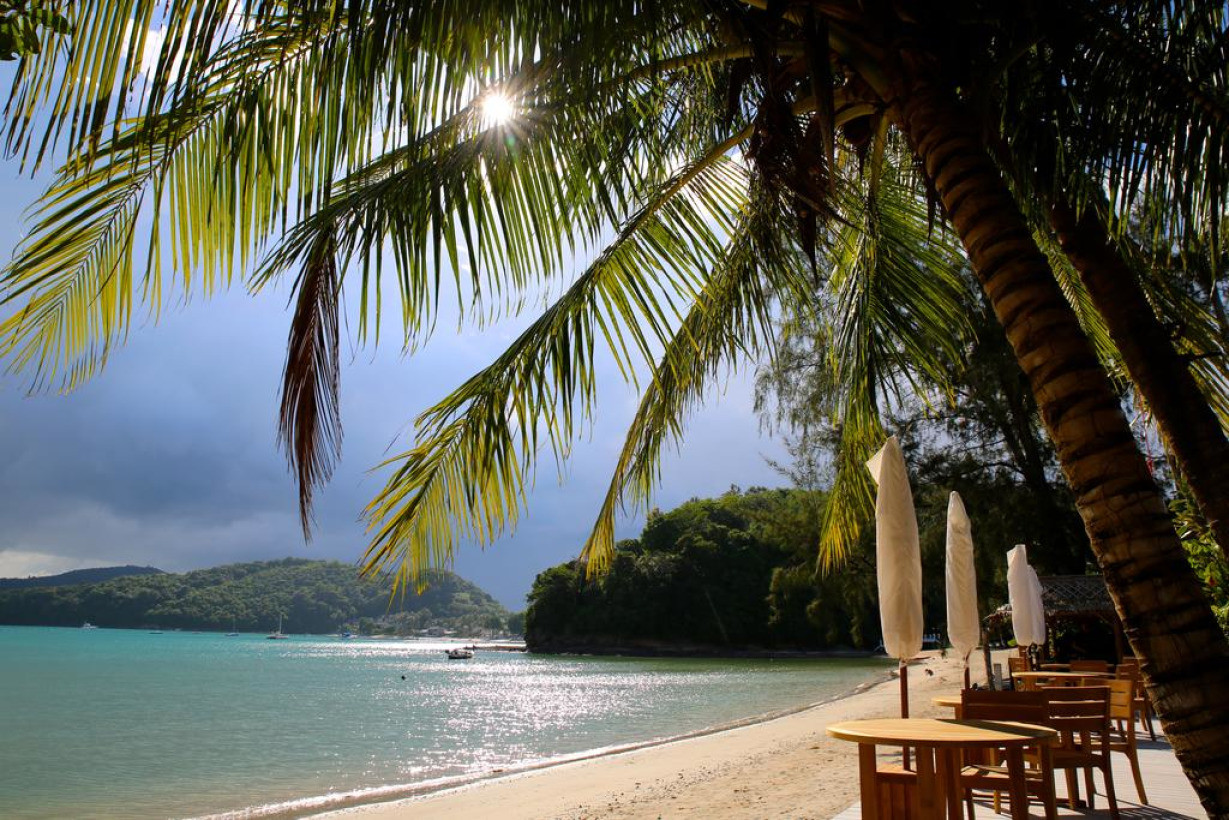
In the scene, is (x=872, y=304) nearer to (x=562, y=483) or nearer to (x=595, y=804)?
(x=562, y=483)

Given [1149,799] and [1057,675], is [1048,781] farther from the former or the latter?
[1057,675]

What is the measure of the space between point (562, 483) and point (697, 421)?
179 centimetres

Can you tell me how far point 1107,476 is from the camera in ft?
7.12

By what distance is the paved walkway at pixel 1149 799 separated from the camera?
168 inches

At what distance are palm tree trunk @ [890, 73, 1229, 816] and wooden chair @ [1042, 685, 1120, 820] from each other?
2.36 m

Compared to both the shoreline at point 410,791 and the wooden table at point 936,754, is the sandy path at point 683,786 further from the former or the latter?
the wooden table at point 936,754

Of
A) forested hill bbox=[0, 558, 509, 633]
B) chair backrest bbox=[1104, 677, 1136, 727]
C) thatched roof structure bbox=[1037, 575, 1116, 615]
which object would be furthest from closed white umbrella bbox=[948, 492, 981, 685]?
forested hill bbox=[0, 558, 509, 633]

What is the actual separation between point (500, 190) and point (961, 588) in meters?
3.95

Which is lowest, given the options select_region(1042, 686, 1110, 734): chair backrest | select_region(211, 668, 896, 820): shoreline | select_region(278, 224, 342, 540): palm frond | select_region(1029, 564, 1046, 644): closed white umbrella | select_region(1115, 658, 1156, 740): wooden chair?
select_region(211, 668, 896, 820): shoreline

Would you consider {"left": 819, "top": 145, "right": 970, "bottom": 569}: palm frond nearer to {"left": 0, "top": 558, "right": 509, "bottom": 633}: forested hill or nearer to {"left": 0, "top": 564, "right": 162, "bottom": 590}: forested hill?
{"left": 0, "top": 558, "right": 509, "bottom": 633}: forested hill

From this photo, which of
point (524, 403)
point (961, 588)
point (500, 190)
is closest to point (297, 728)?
point (961, 588)

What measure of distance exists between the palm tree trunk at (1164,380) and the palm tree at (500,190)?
44cm

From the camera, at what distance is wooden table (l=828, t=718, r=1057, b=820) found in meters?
2.94

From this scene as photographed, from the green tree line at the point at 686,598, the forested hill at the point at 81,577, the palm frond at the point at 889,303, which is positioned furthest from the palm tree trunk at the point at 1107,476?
the forested hill at the point at 81,577
